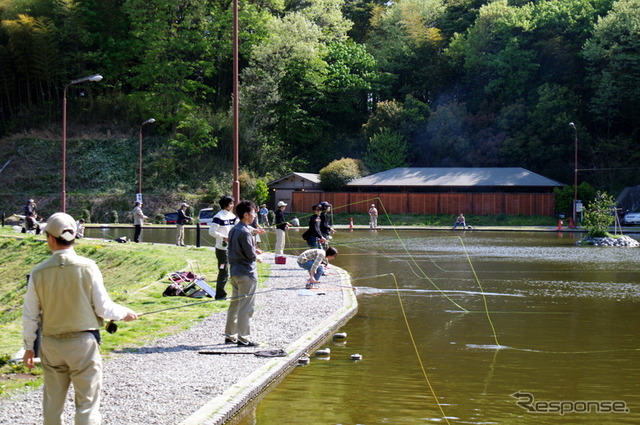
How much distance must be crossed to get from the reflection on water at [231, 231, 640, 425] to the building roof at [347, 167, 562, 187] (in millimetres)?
36849

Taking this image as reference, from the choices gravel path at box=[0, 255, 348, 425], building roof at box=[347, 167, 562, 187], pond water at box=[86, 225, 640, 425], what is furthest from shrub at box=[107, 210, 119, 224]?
gravel path at box=[0, 255, 348, 425]

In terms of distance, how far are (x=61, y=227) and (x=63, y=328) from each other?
79 cm

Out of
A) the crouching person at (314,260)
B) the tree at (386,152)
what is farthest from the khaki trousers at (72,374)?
the tree at (386,152)

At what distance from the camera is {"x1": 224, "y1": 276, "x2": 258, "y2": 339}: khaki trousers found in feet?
34.3

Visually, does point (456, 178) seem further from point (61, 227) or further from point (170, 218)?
point (61, 227)

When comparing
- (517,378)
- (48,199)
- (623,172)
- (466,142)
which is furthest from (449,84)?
(517,378)

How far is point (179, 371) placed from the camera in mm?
8734

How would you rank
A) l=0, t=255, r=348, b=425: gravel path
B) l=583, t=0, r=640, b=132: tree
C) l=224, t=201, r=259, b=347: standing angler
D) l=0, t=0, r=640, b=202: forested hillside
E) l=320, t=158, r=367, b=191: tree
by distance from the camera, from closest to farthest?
l=0, t=255, r=348, b=425: gravel path, l=224, t=201, r=259, b=347: standing angler, l=320, t=158, r=367, b=191: tree, l=583, t=0, r=640, b=132: tree, l=0, t=0, r=640, b=202: forested hillside

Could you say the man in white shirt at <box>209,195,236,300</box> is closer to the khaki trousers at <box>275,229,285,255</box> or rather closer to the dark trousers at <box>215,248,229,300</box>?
the dark trousers at <box>215,248,229,300</box>

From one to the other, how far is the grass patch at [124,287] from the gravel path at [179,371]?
1.68 feet

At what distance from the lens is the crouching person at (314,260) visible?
1650 centimetres

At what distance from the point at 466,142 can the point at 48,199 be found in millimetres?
38025

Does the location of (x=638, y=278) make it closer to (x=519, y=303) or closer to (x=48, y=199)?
(x=519, y=303)

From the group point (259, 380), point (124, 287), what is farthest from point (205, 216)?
point (259, 380)
